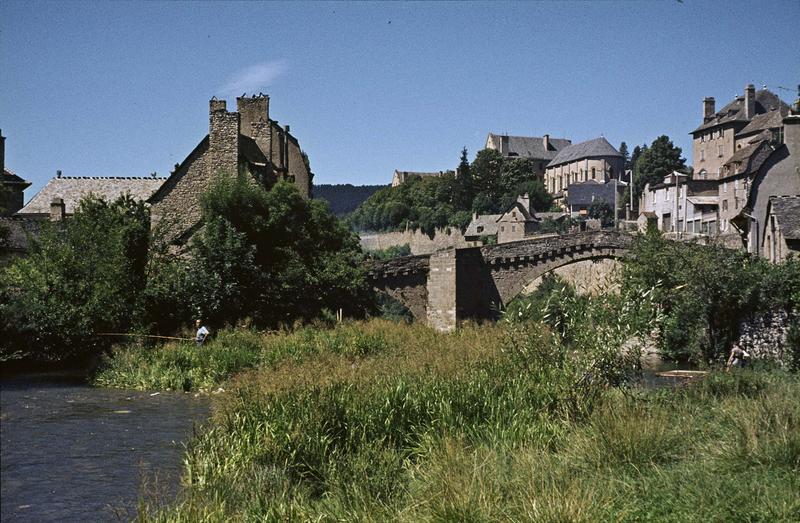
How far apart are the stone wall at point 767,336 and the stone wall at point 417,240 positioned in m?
56.7

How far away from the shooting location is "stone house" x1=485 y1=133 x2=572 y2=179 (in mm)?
137250

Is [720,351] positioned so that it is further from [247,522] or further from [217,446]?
[247,522]

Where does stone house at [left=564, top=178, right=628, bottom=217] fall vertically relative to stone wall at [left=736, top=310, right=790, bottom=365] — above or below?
above

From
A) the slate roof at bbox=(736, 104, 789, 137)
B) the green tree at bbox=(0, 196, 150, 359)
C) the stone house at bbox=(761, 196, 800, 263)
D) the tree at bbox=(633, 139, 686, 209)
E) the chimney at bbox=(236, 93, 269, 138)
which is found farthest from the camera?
the tree at bbox=(633, 139, 686, 209)

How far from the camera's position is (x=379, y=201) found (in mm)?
104188

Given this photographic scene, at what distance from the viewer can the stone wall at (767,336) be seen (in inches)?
918

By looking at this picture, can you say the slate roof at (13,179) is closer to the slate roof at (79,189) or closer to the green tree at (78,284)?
the slate roof at (79,189)

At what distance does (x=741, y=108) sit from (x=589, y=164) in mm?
44337

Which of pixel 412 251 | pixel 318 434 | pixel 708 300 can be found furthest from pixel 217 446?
pixel 412 251

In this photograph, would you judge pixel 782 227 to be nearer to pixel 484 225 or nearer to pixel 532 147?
pixel 484 225

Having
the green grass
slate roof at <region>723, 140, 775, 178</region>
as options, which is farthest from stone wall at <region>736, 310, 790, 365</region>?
slate roof at <region>723, 140, 775, 178</region>

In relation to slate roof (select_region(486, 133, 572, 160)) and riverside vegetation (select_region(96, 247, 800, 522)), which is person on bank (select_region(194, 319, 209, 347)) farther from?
slate roof (select_region(486, 133, 572, 160))

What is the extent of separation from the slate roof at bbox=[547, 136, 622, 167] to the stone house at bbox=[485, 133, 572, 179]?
6.82 metres

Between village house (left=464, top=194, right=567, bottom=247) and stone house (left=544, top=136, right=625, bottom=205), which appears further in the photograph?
stone house (left=544, top=136, right=625, bottom=205)
